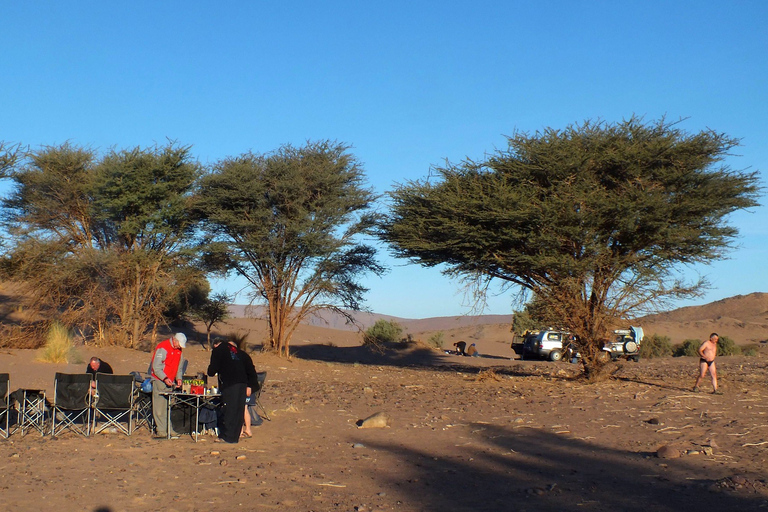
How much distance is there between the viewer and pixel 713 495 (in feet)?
21.3

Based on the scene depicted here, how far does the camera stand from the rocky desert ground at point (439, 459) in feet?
21.5

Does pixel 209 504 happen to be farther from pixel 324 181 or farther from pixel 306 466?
pixel 324 181

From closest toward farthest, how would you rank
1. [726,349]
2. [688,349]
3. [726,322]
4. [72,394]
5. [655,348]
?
1. [72,394]
2. [726,349]
3. [688,349]
4. [655,348]
5. [726,322]

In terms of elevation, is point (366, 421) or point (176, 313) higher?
point (176, 313)

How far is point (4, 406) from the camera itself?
9898 millimetres

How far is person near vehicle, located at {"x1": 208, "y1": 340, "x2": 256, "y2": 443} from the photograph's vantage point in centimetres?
975

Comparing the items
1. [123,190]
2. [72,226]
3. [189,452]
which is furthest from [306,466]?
[72,226]

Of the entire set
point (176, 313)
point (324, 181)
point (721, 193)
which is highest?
point (324, 181)

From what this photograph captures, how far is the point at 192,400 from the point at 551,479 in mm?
5581

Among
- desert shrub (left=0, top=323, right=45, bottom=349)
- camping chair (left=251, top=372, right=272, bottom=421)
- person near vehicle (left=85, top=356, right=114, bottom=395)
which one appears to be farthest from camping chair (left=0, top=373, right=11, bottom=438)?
desert shrub (left=0, top=323, right=45, bottom=349)

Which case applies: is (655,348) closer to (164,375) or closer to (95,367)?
(95,367)

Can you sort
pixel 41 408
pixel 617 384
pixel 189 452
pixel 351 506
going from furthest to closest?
pixel 617 384 → pixel 41 408 → pixel 189 452 → pixel 351 506

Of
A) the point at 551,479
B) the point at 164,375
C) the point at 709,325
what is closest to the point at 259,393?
the point at 164,375

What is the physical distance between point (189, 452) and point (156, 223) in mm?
17741
